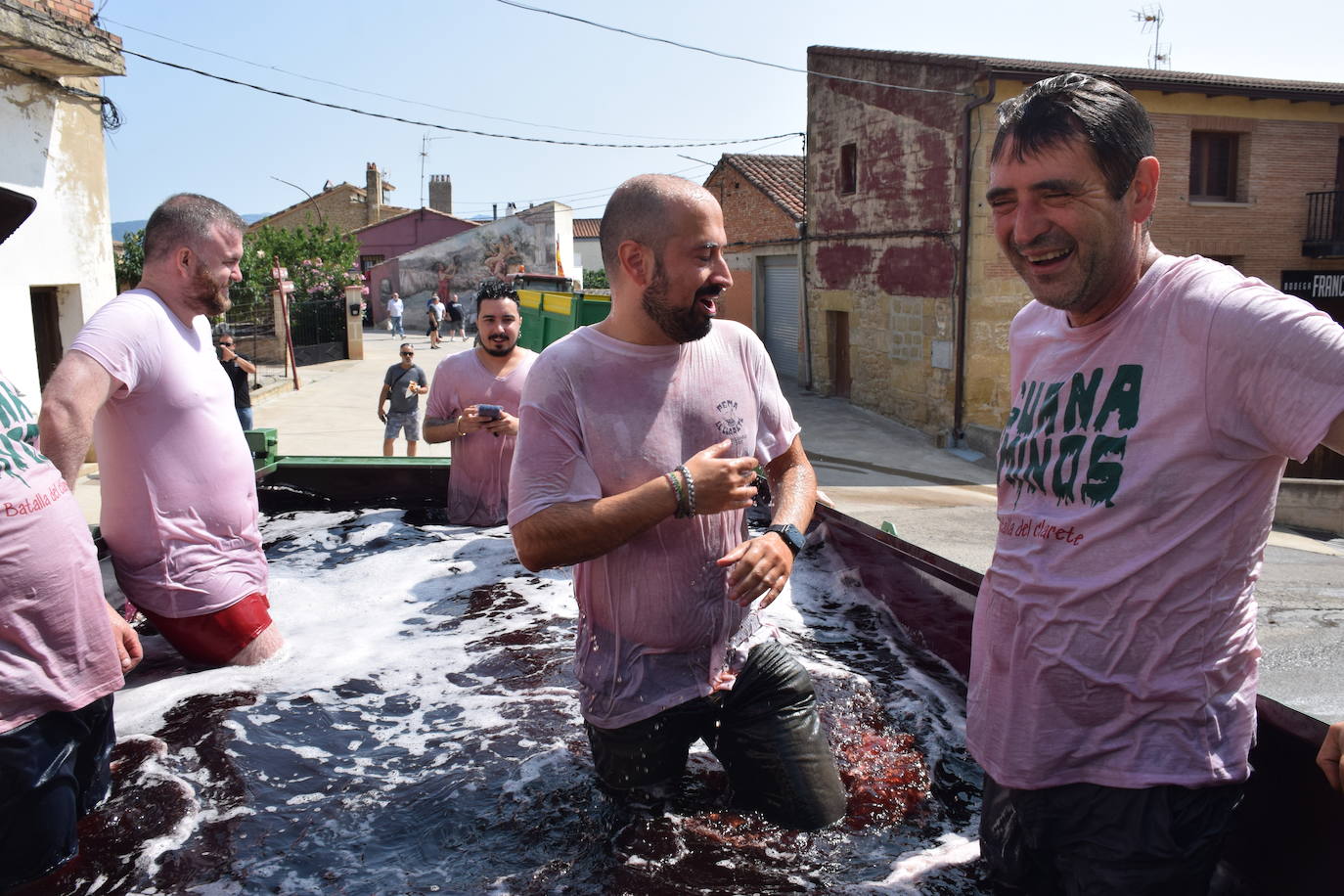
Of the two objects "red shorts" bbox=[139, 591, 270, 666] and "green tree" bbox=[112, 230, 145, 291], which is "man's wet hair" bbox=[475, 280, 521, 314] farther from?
"green tree" bbox=[112, 230, 145, 291]

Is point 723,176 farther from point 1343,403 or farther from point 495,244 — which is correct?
point 1343,403

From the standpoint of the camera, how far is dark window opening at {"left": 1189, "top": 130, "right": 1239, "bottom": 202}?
1856 centimetres

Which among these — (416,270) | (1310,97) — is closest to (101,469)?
(1310,97)

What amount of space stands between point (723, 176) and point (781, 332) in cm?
558

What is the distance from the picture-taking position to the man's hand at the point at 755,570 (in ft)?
8.33

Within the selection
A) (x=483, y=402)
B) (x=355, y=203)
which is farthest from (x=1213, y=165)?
(x=355, y=203)

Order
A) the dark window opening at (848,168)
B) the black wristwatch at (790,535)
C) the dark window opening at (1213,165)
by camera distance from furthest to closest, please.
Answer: the dark window opening at (848,168) → the dark window opening at (1213,165) → the black wristwatch at (790,535)

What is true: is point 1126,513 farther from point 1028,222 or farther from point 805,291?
point 805,291

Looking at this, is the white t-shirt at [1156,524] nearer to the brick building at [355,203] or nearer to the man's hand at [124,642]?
the man's hand at [124,642]

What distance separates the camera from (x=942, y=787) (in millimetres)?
3219

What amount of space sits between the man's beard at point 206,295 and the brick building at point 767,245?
2070 centimetres

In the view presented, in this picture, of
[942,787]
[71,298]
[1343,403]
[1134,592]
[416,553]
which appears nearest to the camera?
[1343,403]

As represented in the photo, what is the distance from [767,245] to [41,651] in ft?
79.6

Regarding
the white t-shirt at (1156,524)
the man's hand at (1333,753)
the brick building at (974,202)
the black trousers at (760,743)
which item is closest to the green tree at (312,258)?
the brick building at (974,202)
